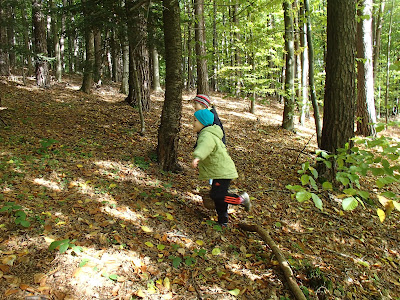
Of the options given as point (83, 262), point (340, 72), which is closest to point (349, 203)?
point (83, 262)

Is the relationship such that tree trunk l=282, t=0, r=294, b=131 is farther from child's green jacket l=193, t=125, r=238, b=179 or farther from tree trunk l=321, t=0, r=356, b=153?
child's green jacket l=193, t=125, r=238, b=179

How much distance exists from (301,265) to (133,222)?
8.00ft

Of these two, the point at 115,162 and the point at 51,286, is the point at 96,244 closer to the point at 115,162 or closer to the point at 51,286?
the point at 51,286

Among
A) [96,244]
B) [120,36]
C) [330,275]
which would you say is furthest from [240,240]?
[120,36]

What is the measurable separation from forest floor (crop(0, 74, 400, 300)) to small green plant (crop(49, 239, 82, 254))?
13 mm

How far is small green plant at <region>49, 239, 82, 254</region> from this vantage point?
2814 millimetres

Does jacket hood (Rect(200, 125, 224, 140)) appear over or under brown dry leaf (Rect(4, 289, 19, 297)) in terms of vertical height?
over

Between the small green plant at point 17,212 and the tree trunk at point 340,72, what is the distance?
19.0 ft

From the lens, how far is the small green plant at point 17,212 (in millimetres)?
3062

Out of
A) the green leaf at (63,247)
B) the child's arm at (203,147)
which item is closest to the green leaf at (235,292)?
the child's arm at (203,147)

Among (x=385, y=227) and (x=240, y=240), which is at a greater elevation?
(x=240, y=240)

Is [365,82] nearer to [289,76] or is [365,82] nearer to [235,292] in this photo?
[289,76]

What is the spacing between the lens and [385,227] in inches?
212

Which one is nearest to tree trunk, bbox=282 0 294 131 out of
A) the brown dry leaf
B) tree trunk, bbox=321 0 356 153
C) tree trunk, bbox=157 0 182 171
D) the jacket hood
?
tree trunk, bbox=321 0 356 153
